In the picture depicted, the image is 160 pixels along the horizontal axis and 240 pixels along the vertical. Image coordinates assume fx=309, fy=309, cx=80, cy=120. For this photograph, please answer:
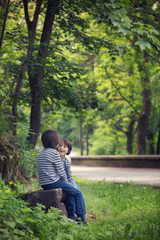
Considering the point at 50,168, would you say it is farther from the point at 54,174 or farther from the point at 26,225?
the point at 26,225

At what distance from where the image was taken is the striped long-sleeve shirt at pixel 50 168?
520 centimetres

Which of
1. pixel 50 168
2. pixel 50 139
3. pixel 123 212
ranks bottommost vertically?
pixel 123 212

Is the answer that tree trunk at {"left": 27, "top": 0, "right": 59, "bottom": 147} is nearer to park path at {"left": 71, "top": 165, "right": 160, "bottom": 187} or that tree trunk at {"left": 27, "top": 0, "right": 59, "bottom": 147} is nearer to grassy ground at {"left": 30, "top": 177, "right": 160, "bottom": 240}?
grassy ground at {"left": 30, "top": 177, "right": 160, "bottom": 240}

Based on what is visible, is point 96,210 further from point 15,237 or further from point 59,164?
point 15,237

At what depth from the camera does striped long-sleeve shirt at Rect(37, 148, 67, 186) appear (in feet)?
17.1

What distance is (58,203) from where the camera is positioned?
520 cm

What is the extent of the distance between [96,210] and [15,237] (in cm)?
344

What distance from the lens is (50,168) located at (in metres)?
5.20

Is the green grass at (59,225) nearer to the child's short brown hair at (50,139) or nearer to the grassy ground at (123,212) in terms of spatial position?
the grassy ground at (123,212)

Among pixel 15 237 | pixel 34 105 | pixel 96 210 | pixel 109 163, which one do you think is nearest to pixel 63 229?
pixel 15 237

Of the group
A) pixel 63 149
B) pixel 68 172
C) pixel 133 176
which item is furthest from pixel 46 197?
pixel 133 176

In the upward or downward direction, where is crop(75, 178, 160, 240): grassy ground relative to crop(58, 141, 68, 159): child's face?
downward

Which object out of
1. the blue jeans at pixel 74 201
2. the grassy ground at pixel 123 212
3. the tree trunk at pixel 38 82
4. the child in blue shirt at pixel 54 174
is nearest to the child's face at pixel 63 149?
the child in blue shirt at pixel 54 174

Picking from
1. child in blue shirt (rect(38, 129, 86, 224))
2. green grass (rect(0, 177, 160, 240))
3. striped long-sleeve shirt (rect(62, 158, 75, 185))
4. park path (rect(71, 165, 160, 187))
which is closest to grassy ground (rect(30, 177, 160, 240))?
green grass (rect(0, 177, 160, 240))
